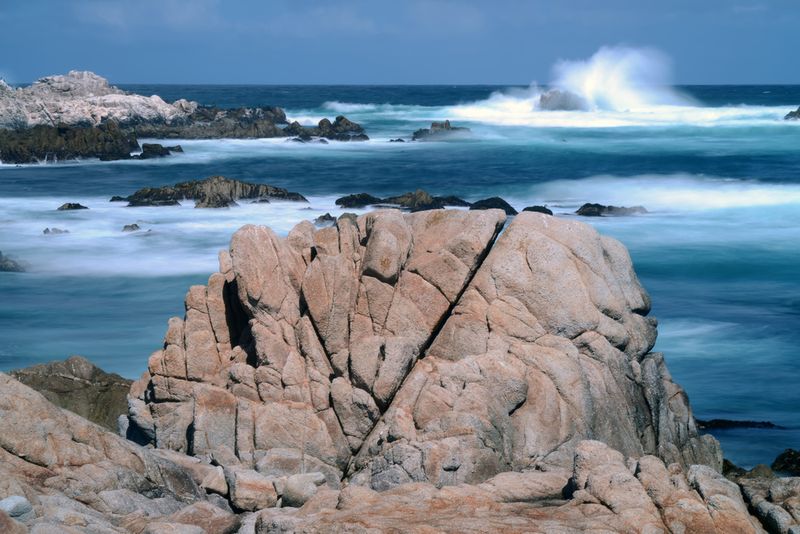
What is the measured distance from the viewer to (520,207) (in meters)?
47.7

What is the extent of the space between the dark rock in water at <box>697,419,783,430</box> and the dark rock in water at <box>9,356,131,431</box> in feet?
30.1

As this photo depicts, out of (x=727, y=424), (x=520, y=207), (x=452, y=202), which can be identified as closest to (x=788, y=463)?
(x=727, y=424)

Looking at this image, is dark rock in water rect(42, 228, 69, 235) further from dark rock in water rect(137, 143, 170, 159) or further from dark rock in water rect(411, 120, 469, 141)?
dark rock in water rect(411, 120, 469, 141)

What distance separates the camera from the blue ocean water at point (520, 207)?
2259cm

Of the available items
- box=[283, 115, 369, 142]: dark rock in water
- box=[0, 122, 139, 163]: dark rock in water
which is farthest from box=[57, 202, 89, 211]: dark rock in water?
box=[283, 115, 369, 142]: dark rock in water

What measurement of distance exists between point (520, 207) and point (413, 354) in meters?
34.2

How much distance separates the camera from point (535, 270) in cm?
1442

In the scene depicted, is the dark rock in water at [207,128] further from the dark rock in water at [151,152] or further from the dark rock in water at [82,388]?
the dark rock in water at [82,388]

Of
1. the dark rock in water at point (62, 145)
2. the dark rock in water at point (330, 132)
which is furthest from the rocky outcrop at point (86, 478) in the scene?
the dark rock in water at point (330, 132)

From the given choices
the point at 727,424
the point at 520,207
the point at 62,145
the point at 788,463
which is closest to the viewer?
the point at 788,463

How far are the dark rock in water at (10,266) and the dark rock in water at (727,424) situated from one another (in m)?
19.9

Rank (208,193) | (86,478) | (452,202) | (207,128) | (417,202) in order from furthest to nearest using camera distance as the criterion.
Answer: (207,128) < (208,193) < (452,202) < (417,202) < (86,478)

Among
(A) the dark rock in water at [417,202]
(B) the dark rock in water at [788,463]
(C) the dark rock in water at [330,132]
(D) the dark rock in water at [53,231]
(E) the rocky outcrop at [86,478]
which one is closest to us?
(E) the rocky outcrop at [86,478]

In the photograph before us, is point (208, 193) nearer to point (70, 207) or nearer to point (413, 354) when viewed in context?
point (70, 207)
